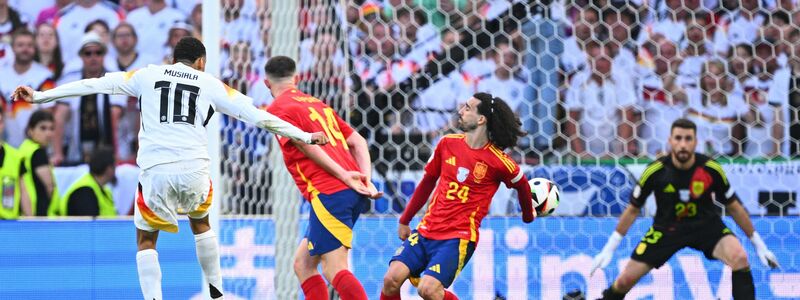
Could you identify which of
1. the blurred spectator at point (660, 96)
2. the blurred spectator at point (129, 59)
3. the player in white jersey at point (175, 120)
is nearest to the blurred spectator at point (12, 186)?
the blurred spectator at point (129, 59)

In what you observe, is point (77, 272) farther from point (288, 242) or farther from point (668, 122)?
point (668, 122)

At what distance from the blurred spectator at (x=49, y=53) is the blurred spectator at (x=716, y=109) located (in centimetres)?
520

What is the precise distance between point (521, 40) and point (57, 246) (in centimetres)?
335

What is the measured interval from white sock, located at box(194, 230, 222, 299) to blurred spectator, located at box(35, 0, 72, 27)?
4.78 m

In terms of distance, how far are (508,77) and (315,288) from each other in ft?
7.96

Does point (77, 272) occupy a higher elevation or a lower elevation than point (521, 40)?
lower

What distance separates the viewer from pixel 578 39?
7785mm

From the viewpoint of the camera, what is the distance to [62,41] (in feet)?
32.0

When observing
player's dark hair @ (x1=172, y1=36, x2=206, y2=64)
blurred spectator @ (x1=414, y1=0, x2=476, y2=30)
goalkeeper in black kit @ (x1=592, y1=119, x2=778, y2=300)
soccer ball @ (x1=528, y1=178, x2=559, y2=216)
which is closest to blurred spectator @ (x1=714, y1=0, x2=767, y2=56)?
goalkeeper in black kit @ (x1=592, y1=119, x2=778, y2=300)

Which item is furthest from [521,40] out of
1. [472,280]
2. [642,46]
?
[472,280]

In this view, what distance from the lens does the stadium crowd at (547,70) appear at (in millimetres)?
7617

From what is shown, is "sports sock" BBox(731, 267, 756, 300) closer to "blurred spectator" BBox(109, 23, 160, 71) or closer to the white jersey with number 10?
the white jersey with number 10

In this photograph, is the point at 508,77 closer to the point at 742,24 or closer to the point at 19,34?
the point at 742,24

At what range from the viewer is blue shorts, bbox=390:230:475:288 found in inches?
235
